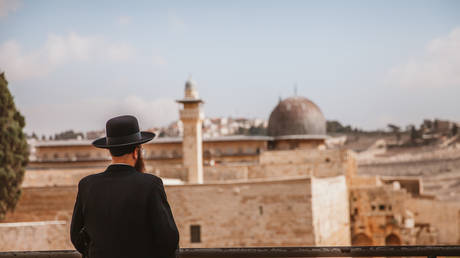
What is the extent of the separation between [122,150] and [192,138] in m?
23.0

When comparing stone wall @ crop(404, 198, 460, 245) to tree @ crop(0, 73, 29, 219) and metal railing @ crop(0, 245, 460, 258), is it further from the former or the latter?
metal railing @ crop(0, 245, 460, 258)

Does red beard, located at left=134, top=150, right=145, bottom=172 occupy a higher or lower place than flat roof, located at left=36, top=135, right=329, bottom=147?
higher

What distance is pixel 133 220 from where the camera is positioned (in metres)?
2.51

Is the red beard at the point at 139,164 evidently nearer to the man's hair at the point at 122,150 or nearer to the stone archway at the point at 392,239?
the man's hair at the point at 122,150

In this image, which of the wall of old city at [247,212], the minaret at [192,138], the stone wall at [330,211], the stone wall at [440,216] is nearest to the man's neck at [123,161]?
the wall of old city at [247,212]

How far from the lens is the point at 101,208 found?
255cm

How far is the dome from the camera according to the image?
34938 mm

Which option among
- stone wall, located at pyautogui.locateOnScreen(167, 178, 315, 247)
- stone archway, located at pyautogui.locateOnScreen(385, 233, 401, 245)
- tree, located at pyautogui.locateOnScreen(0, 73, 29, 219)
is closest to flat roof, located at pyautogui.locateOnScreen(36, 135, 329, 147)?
stone archway, located at pyautogui.locateOnScreen(385, 233, 401, 245)

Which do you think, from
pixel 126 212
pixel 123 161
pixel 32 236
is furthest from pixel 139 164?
pixel 32 236

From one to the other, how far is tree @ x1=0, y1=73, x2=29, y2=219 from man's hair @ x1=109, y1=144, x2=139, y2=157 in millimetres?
18507

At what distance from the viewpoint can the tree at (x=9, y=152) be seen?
65.0 ft

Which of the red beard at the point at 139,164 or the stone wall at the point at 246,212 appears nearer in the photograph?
the red beard at the point at 139,164

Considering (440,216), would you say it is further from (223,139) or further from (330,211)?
(223,139)

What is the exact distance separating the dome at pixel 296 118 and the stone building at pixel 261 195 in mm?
64
